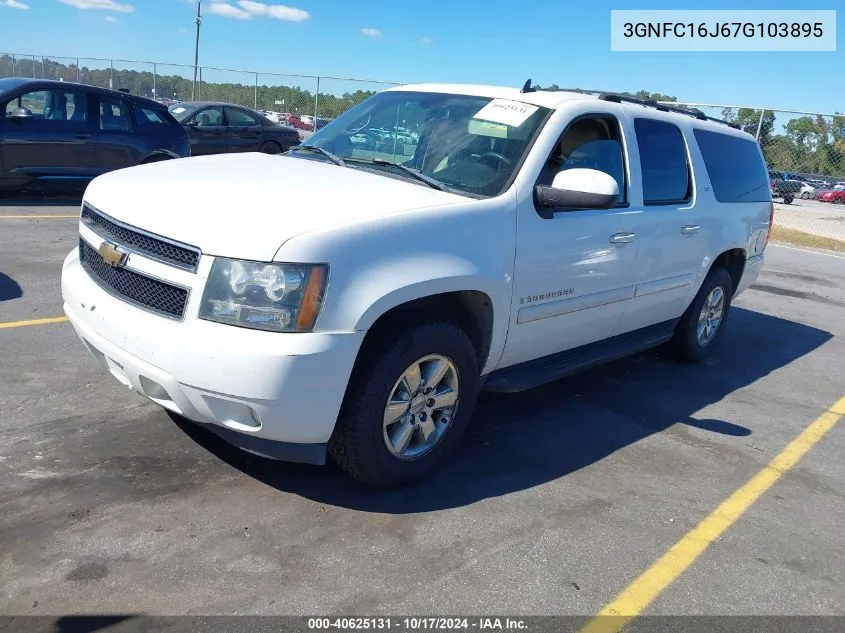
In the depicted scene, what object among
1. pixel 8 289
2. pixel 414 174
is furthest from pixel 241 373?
pixel 8 289

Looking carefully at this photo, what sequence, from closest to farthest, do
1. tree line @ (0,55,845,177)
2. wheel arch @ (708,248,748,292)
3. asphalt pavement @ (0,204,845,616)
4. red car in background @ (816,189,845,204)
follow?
1. asphalt pavement @ (0,204,845,616)
2. wheel arch @ (708,248,748,292)
3. tree line @ (0,55,845,177)
4. red car in background @ (816,189,845,204)

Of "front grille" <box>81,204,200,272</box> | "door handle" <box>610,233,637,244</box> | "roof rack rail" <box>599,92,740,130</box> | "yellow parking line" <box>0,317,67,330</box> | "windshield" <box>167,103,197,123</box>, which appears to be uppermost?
"windshield" <box>167,103,197,123</box>

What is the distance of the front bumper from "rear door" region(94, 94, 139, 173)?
8.51 meters

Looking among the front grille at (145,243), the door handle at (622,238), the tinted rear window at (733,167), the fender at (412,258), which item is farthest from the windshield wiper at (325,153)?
the tinted rear window at (733,167)

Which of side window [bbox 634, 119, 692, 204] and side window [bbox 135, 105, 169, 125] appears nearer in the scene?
side window [bbox 634, 119, 692, 204]

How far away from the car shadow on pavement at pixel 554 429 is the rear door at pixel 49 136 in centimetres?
770

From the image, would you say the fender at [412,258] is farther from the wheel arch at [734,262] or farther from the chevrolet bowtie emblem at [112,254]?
the wheel arch at [734,262]

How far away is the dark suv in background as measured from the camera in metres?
9.88

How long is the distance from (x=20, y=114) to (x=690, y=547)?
32.3 ft

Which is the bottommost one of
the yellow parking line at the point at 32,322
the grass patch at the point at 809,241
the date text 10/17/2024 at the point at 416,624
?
the date text 10/17/2024 at the point at 416,624

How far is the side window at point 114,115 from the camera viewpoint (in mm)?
10828

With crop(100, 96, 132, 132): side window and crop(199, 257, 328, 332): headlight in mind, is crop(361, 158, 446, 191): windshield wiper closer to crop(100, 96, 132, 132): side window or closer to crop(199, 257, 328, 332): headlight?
crop(199, 257, 328, 332): headlight

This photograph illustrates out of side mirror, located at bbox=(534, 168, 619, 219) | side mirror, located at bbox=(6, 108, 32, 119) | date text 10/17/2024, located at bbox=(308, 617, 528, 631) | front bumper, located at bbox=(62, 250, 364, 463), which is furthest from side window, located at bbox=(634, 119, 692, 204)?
side mirror, located at bbox=(6, 108, 32, 119)

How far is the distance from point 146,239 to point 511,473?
2.11 meters
